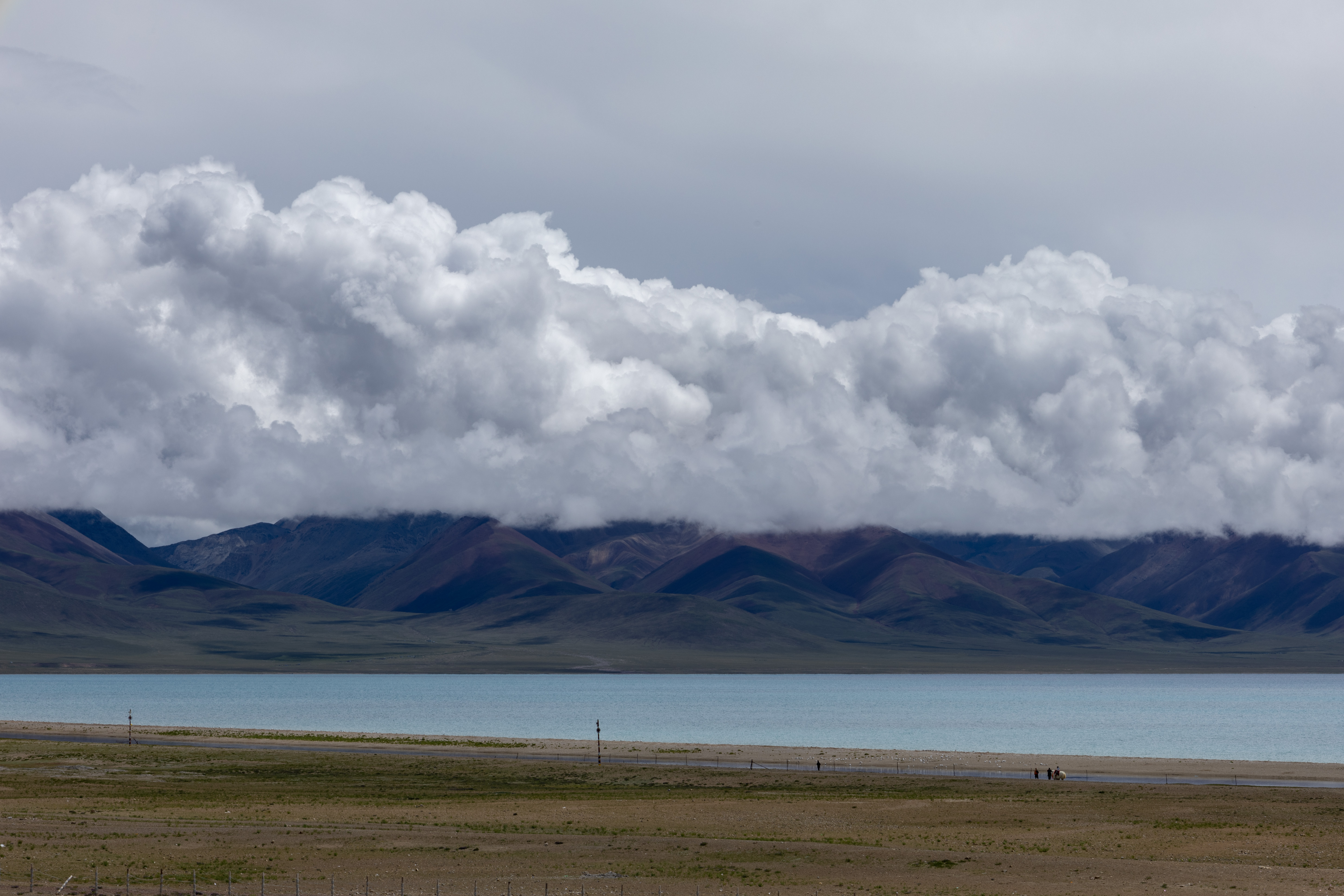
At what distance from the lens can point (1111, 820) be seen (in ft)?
227

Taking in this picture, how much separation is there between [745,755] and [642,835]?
59.5m

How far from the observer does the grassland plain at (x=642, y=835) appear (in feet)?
161

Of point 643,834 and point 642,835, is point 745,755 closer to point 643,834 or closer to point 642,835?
point 643,834

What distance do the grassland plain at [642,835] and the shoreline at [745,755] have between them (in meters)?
12.4

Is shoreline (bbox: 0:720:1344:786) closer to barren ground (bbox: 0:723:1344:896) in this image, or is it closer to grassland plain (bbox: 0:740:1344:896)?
barren ground (bbox: 0:723:1344:896)

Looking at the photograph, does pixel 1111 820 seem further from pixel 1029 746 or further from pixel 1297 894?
pixel 1029 746

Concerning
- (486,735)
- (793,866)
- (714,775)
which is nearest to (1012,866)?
(793,866)

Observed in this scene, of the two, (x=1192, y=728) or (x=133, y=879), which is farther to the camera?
(x=1192, y=728)

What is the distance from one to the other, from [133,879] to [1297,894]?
132 feet

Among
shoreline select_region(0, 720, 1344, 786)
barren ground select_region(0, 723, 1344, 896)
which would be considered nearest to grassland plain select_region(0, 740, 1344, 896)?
barren ground select_region(0, 723, 1344, 896)

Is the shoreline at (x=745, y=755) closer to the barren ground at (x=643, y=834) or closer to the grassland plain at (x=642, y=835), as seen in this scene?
the barren ground at (x=643, y=834)

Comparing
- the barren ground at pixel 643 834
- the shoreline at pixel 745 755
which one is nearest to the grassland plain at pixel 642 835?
the barren ground at pixel 643 834

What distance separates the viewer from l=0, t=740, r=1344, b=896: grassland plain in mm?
49156

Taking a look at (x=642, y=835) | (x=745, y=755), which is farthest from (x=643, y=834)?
(x=745, y=755)
